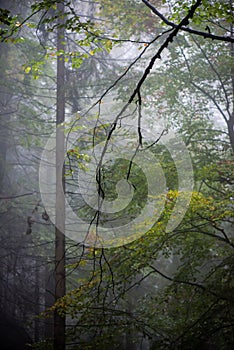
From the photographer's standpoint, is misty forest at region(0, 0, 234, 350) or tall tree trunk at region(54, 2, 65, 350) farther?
tall tree trunk at region(54, 2, 65, 350)

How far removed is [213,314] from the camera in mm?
6219

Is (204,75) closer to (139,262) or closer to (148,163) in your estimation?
(148,163)

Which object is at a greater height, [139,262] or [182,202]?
[182,202]

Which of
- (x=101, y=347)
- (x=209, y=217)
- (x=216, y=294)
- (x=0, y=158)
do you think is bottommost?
(x=101, y=347)

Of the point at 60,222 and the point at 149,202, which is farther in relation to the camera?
the point at 60,222

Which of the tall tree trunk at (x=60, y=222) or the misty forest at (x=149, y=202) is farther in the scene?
the tall tree trunk at (x=60, y=222)

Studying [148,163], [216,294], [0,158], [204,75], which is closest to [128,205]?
[148,163]

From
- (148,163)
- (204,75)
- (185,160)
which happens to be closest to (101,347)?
(148,163)

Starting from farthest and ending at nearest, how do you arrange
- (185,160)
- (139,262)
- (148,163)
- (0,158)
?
(0,158)
(185,160)
(148,163)
(139,262)

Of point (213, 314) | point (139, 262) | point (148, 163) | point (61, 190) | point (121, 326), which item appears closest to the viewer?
point (213, 314)

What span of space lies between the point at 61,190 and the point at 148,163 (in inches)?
104

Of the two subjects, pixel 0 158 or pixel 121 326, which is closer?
pixel 121 326

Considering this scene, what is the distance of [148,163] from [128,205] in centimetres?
106

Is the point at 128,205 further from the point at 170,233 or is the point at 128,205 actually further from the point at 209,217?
the point at 209,217
